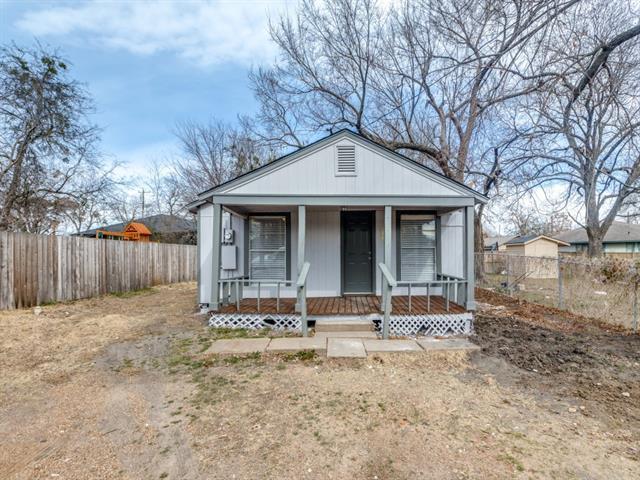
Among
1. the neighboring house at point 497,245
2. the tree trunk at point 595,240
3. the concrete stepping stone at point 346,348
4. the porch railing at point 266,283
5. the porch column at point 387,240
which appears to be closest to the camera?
the concrete stepping stone at point 346,348

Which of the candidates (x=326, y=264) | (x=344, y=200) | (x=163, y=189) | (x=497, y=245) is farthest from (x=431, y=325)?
(x=497, y=245)

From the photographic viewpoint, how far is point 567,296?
8922 millimetres

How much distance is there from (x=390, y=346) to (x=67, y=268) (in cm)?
908

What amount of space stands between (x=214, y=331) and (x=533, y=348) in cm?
558

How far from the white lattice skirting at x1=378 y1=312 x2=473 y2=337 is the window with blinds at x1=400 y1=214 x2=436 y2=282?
1822 millimetres

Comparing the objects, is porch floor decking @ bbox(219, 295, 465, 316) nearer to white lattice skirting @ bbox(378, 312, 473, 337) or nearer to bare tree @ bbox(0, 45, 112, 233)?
white lattice skirting @ bbox(378, 312, 473, 337)

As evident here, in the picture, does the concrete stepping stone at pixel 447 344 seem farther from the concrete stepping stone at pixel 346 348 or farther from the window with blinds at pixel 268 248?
the window with blinds at pixel 268 248

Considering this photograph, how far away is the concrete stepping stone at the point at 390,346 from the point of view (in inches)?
194

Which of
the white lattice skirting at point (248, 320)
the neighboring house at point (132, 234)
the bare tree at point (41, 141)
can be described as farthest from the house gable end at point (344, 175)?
the neighboring house at point (132, 234)

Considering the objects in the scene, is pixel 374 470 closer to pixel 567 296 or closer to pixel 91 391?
pixel 91 391

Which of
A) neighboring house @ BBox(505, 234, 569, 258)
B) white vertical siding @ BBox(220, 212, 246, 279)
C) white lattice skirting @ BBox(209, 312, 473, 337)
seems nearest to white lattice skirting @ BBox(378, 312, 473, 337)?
white lattice skirting @ BBox(209, 312, 473, 337)

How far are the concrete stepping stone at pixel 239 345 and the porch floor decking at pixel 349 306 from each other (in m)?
1.08

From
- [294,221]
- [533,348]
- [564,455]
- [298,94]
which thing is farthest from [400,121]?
[564,455]

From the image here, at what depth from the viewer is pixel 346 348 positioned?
504 centimetres
